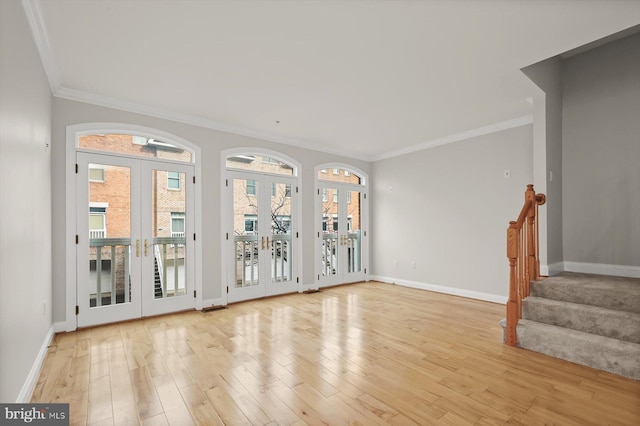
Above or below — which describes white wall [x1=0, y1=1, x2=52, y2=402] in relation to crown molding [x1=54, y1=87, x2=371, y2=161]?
below

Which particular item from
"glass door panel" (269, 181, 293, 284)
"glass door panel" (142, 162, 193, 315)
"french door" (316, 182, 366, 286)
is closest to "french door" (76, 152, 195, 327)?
"glass door panel" (142, 162, 193, 315)

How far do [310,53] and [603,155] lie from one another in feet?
12.7

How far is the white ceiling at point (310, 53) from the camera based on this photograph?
7.57ft

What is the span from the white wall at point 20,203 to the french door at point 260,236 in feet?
7.77

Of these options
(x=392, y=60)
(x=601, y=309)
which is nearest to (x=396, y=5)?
(x=392, y=60)

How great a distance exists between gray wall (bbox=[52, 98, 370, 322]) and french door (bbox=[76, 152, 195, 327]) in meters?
0.18

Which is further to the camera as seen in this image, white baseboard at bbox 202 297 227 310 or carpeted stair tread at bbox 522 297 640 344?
white baseboard at bbox 202 297 227 310

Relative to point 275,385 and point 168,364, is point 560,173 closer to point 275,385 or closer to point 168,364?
point 275,385

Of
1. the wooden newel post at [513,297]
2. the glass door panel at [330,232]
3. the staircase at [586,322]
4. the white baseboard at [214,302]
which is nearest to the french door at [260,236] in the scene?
the white baseboard at [214,302]

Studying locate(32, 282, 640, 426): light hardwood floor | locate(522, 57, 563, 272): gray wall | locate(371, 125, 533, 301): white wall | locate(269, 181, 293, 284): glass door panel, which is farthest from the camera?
locate(269, 181, 293, 284): glass door panel

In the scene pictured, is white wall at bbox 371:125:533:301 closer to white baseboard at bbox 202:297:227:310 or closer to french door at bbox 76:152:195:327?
white baseboard at bbox 202:297:227:310

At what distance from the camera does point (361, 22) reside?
7.99ft

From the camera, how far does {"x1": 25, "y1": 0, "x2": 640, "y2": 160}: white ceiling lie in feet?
7.57

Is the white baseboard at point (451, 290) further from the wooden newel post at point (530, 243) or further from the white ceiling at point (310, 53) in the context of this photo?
the white ceiling at point (310, 53)
